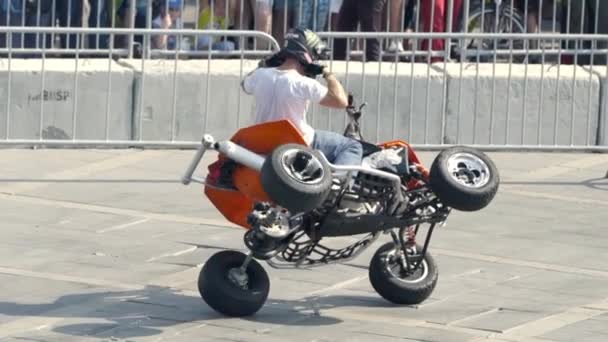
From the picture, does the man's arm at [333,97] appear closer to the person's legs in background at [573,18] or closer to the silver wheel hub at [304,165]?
the silver wheel hub at [304,165]

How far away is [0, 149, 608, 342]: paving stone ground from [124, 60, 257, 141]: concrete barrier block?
0.44 m

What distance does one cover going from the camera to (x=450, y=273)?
30.7ft

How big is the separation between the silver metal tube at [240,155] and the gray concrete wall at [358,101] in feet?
16.6

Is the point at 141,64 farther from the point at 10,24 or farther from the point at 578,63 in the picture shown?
the point at 578,63

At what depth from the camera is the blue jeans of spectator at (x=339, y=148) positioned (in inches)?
326

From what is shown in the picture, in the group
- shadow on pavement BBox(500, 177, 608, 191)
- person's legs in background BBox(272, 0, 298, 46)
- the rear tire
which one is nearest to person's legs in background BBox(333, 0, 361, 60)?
person's legs in background BBox(272, 0, 298, 46)

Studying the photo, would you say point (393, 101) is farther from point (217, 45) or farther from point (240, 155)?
point (240, 155)

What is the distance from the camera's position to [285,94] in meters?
8.44

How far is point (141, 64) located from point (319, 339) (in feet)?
19.0

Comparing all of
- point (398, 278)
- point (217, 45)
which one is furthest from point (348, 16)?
point (398, 278)

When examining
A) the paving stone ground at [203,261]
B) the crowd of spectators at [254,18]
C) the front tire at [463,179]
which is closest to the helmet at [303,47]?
the front tire at [463,179]

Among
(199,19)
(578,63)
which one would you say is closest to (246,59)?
(199,19)

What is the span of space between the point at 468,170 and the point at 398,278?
0.73 meters

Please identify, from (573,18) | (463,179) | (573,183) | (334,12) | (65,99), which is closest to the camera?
(463,179)
